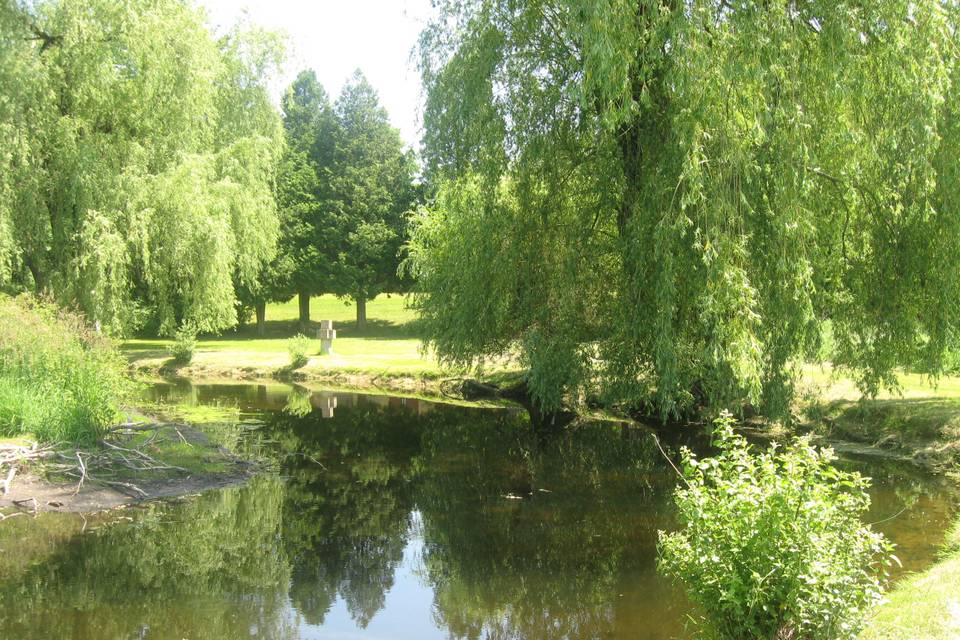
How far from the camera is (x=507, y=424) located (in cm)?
1636

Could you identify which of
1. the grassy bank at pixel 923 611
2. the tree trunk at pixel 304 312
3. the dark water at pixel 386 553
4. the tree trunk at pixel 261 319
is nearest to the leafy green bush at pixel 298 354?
the dark water at pixel 386 553

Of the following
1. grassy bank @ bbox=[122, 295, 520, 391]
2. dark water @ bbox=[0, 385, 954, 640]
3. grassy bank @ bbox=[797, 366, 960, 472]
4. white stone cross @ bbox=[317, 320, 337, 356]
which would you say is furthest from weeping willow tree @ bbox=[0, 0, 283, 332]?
grassy bank @ bbox=[797, 366, 960, 472]

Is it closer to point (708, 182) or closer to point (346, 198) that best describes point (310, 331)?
point (346, 198)

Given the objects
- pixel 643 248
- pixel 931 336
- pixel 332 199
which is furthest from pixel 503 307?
pixel 332 199

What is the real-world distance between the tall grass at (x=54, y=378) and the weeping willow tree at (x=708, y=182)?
5776 millimetres

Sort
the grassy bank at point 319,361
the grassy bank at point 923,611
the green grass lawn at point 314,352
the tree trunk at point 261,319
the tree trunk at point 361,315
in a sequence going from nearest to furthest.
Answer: the grassy bank at point 923,611
the grassy bank at point 319,361
the green grass lawn at point 314,352
the tree trunk at point 261,319
the tree trunk at point 361,315

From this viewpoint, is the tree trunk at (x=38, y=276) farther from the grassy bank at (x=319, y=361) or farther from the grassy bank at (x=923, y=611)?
the grassy bank at (x=923, y=611)

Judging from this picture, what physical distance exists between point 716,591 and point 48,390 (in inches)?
389

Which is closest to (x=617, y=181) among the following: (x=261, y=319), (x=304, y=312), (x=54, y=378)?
(x=54, y=378)

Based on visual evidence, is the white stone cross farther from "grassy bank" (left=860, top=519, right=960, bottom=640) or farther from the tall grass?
"grassy bank" (left=860, top=519, right=960, bottom=640)

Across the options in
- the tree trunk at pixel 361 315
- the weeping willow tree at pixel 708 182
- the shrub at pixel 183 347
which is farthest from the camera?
the tree trunk at pixel 361 315

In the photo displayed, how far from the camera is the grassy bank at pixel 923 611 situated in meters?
4.87

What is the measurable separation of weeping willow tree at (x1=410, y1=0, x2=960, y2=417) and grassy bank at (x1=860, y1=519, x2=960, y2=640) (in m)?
2.40

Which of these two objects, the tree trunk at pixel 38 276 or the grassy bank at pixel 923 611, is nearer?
the grassy bank at pixel 923 611
